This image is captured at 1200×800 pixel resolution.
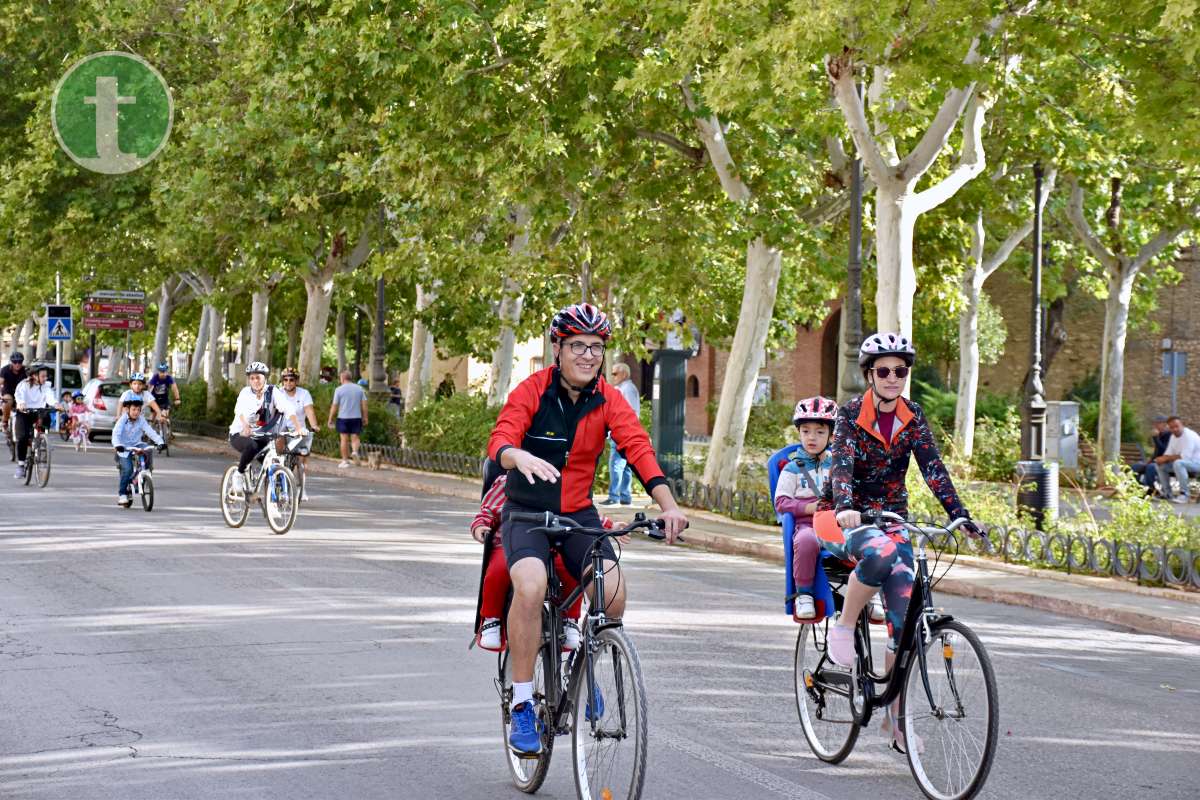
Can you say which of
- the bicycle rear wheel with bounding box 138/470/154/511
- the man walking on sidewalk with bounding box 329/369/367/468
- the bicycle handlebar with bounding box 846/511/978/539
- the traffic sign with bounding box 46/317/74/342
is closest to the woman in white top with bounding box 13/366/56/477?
the man walking on sidewalk with bounding box 329/369/367/468

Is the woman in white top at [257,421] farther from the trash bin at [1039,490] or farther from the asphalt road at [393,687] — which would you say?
the trash bin at [1039,490]

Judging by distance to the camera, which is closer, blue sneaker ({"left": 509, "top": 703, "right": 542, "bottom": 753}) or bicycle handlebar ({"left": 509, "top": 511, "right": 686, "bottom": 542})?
bicycle handlebar ({"left": 509, "top": 511, "right": 686, "bottom": 542})

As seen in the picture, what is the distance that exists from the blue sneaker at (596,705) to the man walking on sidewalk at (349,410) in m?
25.8

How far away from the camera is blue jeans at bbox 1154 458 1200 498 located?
29.6 metres

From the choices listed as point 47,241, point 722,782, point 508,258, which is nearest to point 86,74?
point 47,241

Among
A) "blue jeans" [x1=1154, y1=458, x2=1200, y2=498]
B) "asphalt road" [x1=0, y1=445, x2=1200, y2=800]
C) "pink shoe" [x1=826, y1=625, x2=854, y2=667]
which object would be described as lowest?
"asphalt road" [x1=0, y1=445, x2=1200, y2=800]

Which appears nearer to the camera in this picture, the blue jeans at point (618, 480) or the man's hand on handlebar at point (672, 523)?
the man's hand on handlebar at point (672, 523)

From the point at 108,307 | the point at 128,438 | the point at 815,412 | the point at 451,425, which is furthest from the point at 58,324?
the point at 815,412

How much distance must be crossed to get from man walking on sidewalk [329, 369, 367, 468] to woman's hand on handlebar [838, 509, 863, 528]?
25457 millimetres

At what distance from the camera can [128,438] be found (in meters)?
20.5

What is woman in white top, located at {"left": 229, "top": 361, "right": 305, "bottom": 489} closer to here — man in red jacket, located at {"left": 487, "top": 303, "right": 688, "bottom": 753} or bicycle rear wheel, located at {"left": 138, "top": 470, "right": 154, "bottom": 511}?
bicycle rear wheel, located at {"left": 138, "top": 470, "right": 154, "bottom": 511}

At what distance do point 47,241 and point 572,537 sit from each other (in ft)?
127

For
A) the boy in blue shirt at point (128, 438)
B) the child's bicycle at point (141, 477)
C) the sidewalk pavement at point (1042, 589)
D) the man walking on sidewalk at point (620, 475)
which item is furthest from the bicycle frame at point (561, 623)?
the man walking on sidewalk at point (620, 475)

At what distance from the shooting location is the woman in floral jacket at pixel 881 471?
271 inches
